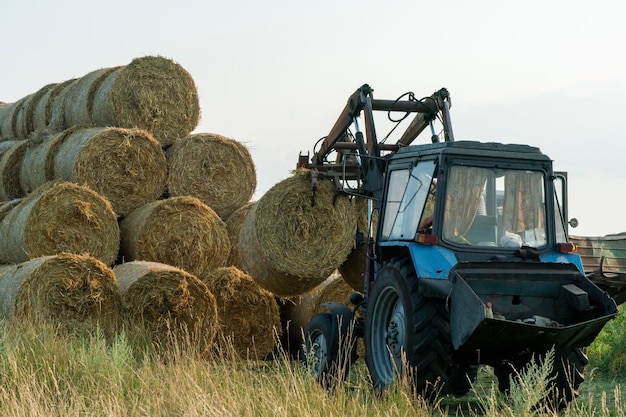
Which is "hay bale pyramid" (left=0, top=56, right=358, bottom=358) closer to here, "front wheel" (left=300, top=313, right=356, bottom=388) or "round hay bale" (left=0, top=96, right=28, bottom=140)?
"front wheel" (left=300, top=313, right=356, bottom=388)

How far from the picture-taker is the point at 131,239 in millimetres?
10953

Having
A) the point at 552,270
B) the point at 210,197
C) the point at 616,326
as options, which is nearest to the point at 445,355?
the point at 552,270

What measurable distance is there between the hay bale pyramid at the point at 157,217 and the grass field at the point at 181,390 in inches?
27.0

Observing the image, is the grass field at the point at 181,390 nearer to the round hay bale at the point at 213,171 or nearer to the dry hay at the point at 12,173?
the round hay bale at the point at 213,171

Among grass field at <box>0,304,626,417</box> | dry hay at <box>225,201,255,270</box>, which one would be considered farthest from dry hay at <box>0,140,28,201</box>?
grass field at <box>0,304,626,417</box>

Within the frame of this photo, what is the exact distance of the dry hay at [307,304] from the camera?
1062cm

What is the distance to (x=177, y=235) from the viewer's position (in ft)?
36.0

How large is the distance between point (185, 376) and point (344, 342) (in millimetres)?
1683

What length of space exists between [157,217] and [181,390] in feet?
15.8

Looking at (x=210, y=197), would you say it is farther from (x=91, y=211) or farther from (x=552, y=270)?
(x=552, y=270)

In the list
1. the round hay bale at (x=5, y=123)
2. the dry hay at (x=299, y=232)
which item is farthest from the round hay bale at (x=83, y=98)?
the dry hay at (x=299, y=232)

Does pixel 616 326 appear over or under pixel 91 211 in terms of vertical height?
under

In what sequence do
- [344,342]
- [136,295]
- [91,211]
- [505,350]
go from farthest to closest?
1. [91,211]
2. [136,295]
3. [344,342]
4. [505,350]

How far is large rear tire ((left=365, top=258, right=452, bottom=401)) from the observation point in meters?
6.45
